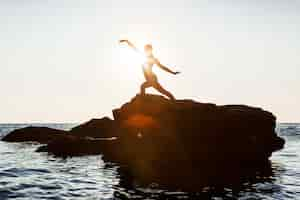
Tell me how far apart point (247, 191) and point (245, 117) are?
49.0ft

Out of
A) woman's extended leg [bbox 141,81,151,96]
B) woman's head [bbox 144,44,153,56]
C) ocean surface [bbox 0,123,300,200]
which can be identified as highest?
woman's head [bbox 144,44,153,56]

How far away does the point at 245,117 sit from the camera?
31.7m

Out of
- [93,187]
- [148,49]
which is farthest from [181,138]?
[93,187]

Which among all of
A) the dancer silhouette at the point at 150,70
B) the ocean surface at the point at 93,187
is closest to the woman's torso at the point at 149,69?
the dancer silhouette at the point at 150,70

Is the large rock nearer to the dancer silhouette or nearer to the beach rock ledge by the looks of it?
the beach rock ledge

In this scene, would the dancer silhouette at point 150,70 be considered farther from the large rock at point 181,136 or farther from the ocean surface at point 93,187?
the ocean surface at point 93,187

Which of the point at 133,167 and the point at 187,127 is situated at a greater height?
the point at 187,127

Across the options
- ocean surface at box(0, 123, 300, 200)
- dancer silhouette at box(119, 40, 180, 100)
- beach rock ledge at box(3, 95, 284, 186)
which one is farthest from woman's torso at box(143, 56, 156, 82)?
ocean surface at box(0, 123, 300, 200)

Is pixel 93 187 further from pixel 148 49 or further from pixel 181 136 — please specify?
pixel 181 136

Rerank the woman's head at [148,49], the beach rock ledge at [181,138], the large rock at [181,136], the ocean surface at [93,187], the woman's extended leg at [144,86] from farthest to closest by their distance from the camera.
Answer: the large rock at [181,136] < the beach rock ledge at [181,138] < the woman's extended leg at [144,86] < the woman's head at [148,49] < the ocean surface at [93,187]

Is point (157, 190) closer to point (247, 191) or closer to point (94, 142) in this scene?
point (247, 191)

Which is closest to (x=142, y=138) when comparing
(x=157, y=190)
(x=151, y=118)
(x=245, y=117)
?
(x=151, y=118)

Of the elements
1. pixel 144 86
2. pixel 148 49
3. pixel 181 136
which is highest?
pixel 148 49

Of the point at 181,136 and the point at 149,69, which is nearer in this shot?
the point at 149,69
